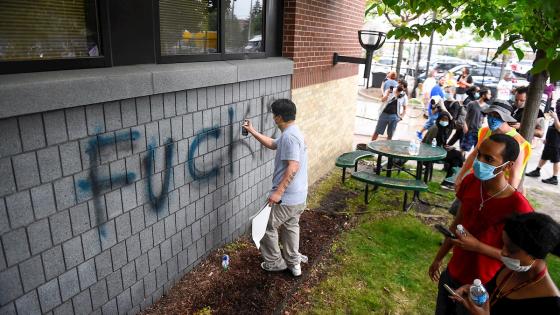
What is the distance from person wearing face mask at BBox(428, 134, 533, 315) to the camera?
2.46 metres

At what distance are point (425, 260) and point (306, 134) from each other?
2600 millimetres

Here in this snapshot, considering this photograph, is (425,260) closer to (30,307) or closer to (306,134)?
(306,134)

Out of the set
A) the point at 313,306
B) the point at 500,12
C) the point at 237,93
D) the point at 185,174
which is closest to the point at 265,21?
the point at 237,93

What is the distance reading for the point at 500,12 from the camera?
4531 mm

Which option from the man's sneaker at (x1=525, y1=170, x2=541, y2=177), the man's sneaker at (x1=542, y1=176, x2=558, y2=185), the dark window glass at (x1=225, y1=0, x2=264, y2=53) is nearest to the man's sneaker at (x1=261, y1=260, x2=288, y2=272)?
the dark window glass at (x1=225, y1=0, x2=264, y2=53)

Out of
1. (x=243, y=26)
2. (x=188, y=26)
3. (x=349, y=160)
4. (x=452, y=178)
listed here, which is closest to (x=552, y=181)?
(x=452, y=178)

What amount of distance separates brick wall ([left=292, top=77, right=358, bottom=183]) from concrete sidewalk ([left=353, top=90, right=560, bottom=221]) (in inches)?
80.4

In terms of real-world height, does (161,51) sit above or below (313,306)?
above

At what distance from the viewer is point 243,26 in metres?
4.73

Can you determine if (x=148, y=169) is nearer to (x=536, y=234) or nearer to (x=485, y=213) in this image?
(x=485, y=213)

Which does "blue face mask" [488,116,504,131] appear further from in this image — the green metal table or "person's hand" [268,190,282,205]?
"person's hand" [268,190,282,205]

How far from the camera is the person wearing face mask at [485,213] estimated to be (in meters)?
2.46

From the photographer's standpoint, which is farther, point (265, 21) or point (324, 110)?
point (324, 110)

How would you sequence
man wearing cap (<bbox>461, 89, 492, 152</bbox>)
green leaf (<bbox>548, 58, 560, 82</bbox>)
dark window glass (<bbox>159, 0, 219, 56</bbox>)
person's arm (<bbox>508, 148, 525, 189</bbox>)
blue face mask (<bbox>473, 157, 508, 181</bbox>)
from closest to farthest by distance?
1. green leaf (<bbox>548, 58, 560, 82</bbox>)
2. blue face mask (<bbox>473, 157, 508, 181</bbox>)
3. person's arm (<bbox>508, 148, 525, 189</bbox>)
4. dark window glass (<bbox>159, 0, 219, 56</bbox>)
5. man wearing cap (<bbox>461, 89, 492, 152</bbox>)
